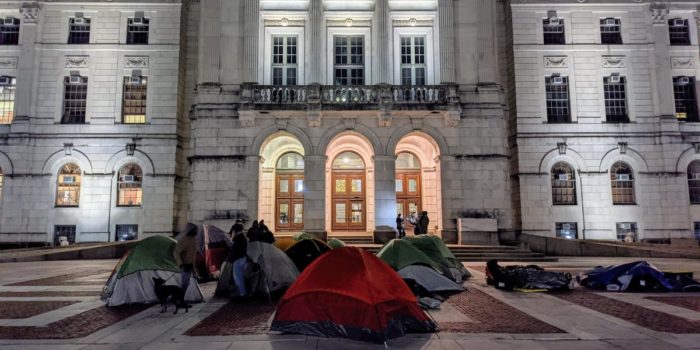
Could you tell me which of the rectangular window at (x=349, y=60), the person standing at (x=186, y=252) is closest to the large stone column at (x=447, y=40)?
the rectangular window at (x=349, y=60)

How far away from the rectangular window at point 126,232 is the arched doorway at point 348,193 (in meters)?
12.7

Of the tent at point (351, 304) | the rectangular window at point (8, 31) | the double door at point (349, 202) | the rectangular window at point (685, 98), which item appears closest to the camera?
the tent at point (351, 304)

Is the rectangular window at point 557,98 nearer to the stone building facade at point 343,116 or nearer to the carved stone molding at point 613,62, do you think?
the stone building facade at point 343,116

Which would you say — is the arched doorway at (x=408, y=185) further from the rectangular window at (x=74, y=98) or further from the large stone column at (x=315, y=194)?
the rectangular window at (x=74, y=98)

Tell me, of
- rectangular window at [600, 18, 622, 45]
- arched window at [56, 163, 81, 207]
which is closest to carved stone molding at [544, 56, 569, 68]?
rectangular window at [600, 18, 622, 45]

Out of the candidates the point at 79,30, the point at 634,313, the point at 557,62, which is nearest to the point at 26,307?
the point at 634,313

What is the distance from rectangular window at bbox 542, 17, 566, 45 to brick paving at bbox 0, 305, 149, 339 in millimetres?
30314

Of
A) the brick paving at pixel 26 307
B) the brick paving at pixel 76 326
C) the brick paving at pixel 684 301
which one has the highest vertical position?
the brick paving at pixel 26 307

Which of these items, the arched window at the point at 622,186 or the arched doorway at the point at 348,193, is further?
the arched window at the point at 622,186

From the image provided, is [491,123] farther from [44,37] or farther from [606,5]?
[44,37]

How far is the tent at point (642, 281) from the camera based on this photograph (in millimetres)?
12633

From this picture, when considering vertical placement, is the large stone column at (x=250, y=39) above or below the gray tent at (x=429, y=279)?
above

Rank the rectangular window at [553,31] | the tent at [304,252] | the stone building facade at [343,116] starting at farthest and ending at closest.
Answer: the rectangular window at [553,31] → the stone building facade at [343,116] → the tent at [304,252]

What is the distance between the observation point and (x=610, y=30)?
103 ft
